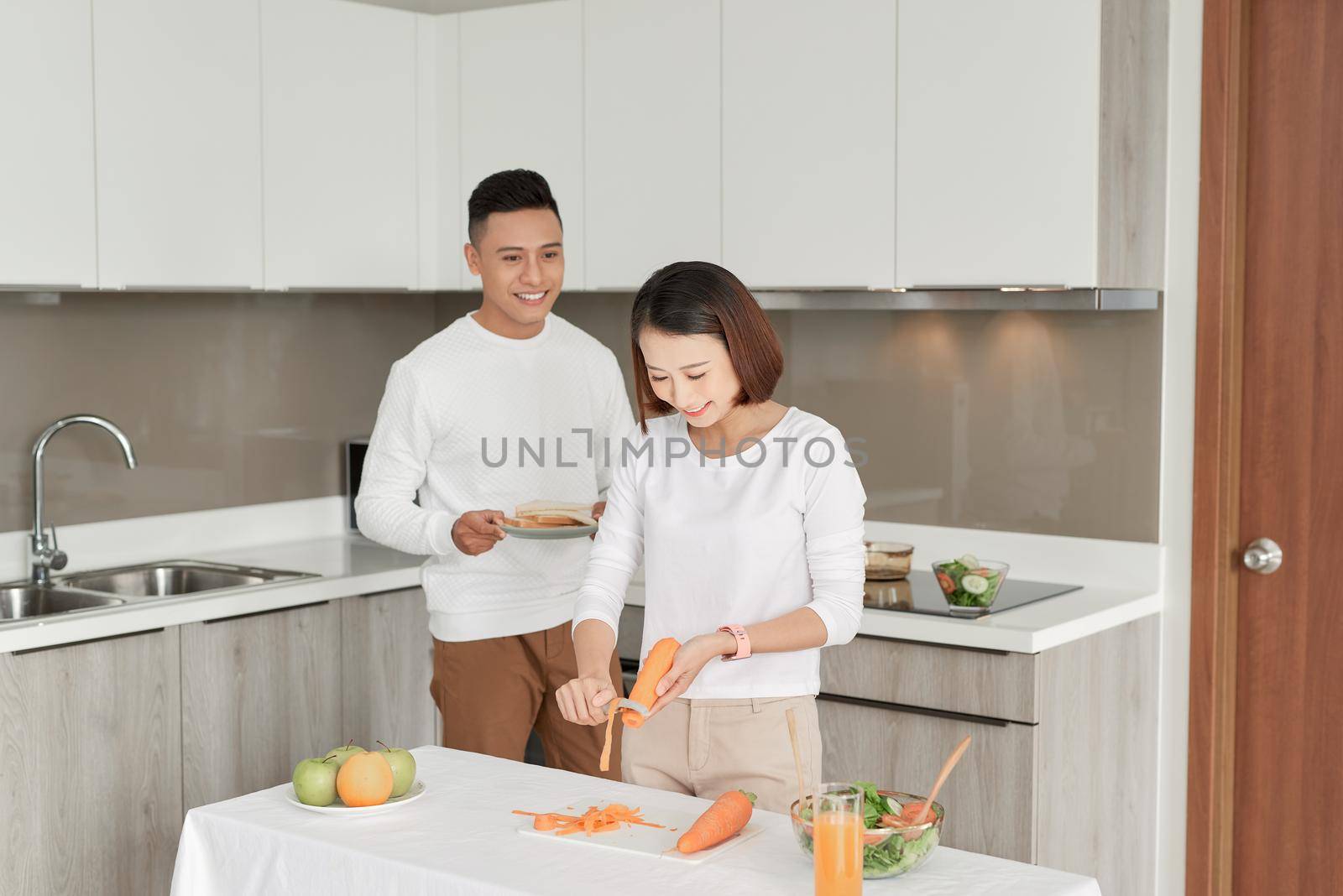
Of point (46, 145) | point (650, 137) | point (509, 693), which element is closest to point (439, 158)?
point (650, 137)

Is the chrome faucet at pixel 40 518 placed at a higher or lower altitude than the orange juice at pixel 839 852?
higher

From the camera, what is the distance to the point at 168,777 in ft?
10.2

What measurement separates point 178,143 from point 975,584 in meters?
2.03

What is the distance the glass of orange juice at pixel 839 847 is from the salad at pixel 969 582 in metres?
1.40

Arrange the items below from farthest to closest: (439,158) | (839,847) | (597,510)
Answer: (439,158), (597,510), (839,847)

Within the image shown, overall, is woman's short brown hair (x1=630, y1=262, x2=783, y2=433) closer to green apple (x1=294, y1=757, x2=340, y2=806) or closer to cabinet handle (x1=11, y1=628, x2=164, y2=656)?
green apple (x1=294, y1=757, x2=340, y2=806)

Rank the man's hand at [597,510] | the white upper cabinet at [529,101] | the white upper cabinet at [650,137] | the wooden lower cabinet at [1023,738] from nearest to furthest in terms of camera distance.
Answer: the man's hand at [597,510], the wooden lower cabinet at [1023,738], the white upper cabinet at [650,137], the white upper cabinet at [529,101]

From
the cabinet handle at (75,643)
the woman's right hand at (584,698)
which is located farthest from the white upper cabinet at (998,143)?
the cabinet handle at (75,643)

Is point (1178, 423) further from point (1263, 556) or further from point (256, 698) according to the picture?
point (256, 698)

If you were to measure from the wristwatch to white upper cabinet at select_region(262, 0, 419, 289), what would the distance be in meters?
2.02

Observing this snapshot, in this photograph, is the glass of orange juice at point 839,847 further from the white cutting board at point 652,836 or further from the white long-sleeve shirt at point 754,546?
the white long-sleeve shirt at point 754,546

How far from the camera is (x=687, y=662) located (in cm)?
193

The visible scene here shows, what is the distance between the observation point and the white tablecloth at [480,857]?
1.72m

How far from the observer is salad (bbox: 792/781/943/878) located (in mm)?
1702
